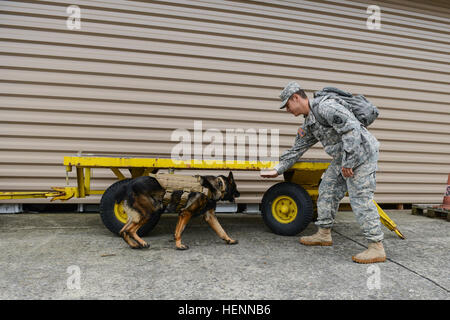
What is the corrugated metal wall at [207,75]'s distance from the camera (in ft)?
13.1

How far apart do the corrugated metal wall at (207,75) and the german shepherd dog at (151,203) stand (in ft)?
5.52

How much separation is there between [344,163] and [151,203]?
1788mm

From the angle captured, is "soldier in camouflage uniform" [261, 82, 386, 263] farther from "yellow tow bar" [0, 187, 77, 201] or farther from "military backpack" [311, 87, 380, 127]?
"yellow tow bar" [0, 187, 77, 201]

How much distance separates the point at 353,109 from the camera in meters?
2.66

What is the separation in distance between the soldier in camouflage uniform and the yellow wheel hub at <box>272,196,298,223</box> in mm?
364

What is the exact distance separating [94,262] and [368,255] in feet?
7.64

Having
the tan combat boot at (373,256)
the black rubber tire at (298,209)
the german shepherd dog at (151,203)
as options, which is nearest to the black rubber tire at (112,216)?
the german shepherd dog at (151,203)

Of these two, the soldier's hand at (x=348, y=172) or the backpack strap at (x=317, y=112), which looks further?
the backpack strap at (x=317, y=112)

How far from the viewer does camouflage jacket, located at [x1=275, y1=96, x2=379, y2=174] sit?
240cm

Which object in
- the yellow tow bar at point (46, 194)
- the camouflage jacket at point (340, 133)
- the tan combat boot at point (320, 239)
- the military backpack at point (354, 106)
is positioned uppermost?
the military backpack at point (354, 106)

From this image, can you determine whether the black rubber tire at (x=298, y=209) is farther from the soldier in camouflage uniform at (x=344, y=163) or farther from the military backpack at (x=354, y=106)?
the military backpack at (x=354, y=106)

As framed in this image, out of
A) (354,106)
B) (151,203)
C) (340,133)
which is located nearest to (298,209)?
(340,133)

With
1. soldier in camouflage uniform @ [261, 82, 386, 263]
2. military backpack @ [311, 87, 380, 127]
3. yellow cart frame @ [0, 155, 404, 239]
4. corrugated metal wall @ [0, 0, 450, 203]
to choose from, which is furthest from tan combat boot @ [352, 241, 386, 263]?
corrugated metal wall @ [0, 0, 450, 203]
